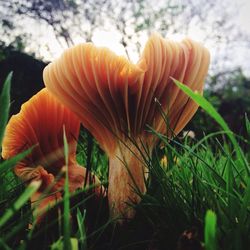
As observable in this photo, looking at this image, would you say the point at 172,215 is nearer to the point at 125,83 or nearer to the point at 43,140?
the point at 125,83

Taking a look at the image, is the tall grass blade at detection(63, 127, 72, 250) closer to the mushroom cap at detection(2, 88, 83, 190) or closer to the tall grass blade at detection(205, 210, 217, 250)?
the tall grass blade at detection(205, 210, 217, 250)

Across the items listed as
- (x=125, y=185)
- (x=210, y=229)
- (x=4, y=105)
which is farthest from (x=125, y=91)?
(x=210, y=229)

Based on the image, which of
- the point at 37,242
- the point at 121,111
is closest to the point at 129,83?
the point at 121,111

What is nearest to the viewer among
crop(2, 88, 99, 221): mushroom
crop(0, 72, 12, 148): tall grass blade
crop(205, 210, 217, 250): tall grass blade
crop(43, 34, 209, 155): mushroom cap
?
crop(205, 210, 217, 250): tall grass blade

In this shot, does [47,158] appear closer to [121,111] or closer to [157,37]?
[121,111]

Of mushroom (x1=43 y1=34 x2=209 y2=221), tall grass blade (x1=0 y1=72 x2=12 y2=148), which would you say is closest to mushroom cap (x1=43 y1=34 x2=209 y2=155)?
mushroom (x1=43 y1=34 x2=209 y2=221)

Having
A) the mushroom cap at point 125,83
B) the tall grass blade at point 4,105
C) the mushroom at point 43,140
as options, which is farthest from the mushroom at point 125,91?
the tall grass blade at point 4,105

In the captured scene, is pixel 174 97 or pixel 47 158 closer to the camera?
pixel 174 97
